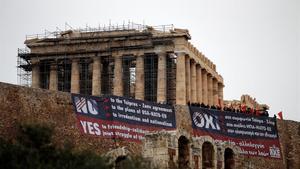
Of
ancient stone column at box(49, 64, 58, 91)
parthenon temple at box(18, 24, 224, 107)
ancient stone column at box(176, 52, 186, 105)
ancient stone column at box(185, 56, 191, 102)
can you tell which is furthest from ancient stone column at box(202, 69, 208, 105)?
ancient stone column at box(49, 64, 58, 91)

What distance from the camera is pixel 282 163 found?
56031 millimetres

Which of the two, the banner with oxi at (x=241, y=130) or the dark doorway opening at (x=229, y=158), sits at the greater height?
the banner with oxi at (x=241, y=130)

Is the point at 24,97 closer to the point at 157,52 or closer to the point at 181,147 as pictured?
the point at 181,147

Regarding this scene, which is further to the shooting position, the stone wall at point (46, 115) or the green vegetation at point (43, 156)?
the stone wall at point (46, 115)

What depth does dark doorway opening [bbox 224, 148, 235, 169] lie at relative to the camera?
47.3 m

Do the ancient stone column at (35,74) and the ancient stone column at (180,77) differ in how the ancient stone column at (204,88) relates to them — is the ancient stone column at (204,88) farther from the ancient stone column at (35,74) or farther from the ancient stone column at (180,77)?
the ancient stone column at (35,74)

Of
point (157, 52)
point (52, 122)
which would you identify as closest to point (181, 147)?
point (52, 122)

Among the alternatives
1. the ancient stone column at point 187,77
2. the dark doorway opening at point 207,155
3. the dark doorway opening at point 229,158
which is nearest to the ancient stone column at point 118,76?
the ancient stone column at point 187,77

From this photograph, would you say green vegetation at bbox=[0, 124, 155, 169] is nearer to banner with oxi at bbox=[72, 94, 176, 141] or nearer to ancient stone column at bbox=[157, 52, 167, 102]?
banner with oxi at bbox=[72, 94, 176, 141]

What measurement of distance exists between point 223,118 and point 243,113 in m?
2.41

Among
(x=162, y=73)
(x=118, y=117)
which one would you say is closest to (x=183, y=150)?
(x=118, y=117)

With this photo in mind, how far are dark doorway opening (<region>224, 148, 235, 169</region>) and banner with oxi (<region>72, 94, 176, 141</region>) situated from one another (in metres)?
3.88

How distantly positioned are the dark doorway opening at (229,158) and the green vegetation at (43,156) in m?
11.5

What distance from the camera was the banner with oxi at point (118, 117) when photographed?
45.1m
